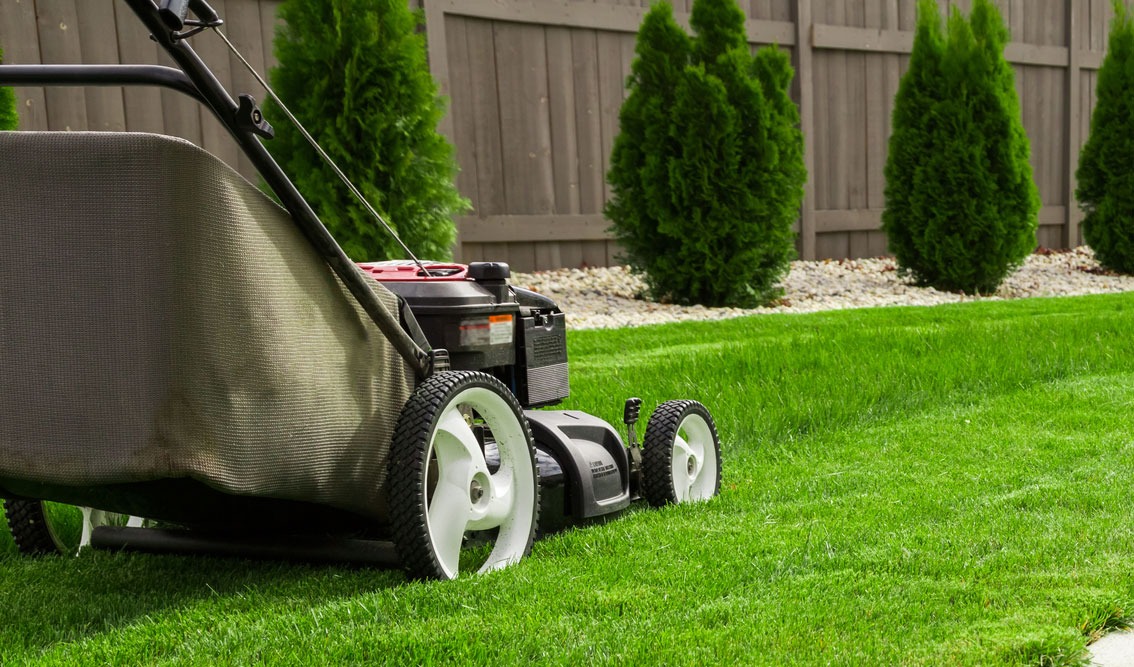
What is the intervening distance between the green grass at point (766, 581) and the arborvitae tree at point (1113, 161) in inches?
339

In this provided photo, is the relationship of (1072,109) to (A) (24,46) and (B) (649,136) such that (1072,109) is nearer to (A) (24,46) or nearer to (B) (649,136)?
(B) (649,136)

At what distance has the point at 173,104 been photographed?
8.12m

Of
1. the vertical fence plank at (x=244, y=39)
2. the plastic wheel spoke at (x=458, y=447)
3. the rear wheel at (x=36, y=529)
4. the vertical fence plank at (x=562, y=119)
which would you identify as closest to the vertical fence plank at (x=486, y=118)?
the vertical fence plank at (x=562, y=119)

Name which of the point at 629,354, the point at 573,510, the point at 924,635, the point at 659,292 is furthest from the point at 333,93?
the point at 924,635

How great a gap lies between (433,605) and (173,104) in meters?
6.41

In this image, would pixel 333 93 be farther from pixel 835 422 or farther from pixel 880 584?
pixel 880 584

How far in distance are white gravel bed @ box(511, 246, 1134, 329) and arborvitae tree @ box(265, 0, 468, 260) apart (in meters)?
0.92

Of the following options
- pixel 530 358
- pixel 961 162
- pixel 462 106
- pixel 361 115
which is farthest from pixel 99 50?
pixel 961 162

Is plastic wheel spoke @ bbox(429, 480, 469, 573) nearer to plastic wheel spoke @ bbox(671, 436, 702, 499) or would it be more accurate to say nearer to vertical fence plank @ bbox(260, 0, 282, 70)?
plastic wheel spoke @ bbox(671, 436, 702, 499)

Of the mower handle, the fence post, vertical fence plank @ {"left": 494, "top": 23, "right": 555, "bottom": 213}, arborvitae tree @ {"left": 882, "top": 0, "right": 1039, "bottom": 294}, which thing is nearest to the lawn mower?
the mower handle

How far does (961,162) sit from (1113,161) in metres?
3.08

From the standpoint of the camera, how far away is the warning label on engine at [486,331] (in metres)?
3.10

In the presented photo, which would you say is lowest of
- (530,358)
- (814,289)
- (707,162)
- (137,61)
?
(814,289)

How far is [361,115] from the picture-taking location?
23.8 ft
